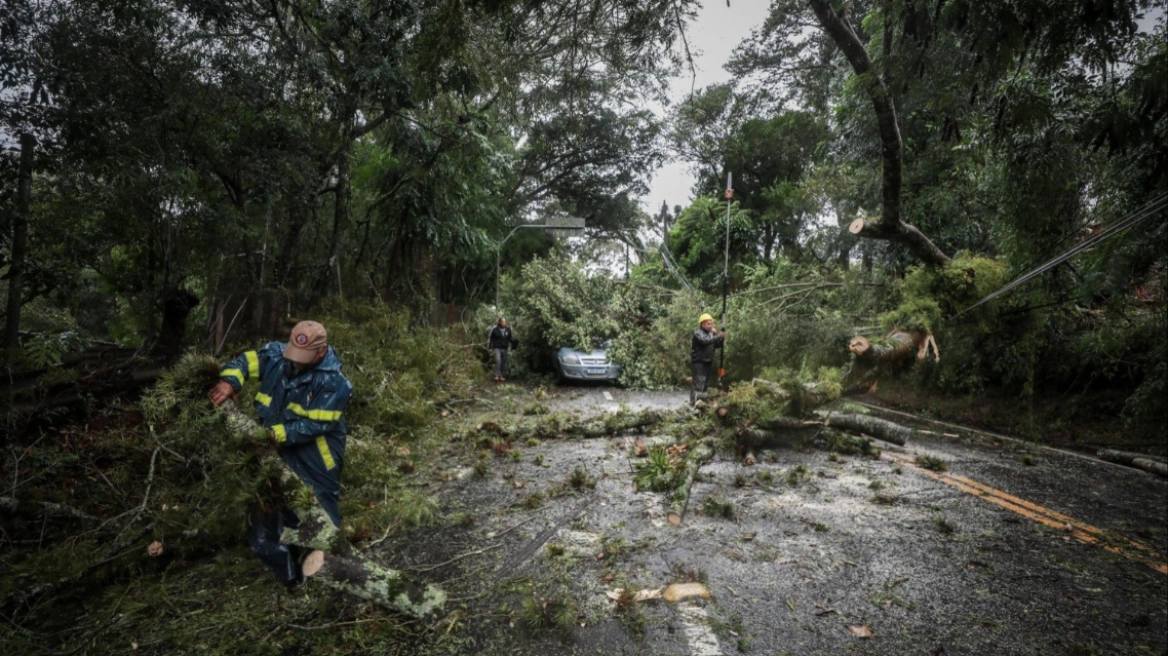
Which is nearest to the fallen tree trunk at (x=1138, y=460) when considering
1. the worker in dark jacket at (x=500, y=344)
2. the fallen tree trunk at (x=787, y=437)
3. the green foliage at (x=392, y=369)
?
the fallen tree trunk at (x=787, y=437)

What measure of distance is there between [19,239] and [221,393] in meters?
3.01

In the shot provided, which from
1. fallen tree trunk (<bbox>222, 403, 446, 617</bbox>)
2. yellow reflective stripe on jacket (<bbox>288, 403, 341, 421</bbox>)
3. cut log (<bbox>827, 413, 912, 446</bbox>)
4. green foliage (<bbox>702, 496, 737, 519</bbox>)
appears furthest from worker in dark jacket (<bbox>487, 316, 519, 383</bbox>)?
fallen tree trunk (<bbox>222, 403, 446, 617</bbox>)

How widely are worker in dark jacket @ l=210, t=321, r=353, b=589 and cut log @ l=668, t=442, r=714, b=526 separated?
2.68 meters

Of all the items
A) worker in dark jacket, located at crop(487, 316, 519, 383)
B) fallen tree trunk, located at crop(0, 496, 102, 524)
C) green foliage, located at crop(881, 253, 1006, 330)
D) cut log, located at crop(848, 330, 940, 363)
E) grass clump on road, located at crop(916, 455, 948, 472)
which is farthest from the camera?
worker in dark jacket, located at crop(487, 316, 519, 383)

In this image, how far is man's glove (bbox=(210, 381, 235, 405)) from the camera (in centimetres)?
357

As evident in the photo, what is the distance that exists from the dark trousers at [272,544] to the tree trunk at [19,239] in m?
3.26

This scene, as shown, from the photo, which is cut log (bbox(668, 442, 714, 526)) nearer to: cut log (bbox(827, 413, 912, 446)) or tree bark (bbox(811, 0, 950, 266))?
cut log (bbox(827, 413, 912, 446))

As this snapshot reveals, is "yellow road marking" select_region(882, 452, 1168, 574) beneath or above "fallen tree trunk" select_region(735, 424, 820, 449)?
beneath

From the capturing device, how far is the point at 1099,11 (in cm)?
224

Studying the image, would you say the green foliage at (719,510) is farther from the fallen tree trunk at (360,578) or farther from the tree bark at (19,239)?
the tree bark at (19,239)

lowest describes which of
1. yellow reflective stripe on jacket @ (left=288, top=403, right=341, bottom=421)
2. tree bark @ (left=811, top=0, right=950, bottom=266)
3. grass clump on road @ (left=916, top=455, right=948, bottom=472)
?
grass clump on road @ (left=916, top=455, right=948, bottom=472)

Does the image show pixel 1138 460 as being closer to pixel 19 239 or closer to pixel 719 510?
pixel 719 510

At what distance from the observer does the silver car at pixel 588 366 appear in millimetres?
14156

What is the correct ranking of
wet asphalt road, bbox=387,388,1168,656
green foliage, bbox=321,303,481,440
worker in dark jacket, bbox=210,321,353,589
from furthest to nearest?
1. green foliage, bbox=321,303,481,440
2. worker in dark jacket, bbox=210,321,353,589
3. wet asphalt road, bbox=387,388,1168,656
